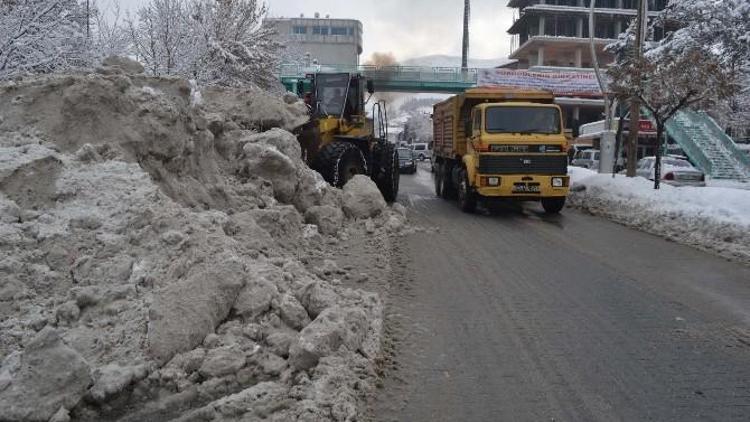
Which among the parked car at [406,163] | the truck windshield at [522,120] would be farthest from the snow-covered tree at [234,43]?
the truck windshield at [522,120]

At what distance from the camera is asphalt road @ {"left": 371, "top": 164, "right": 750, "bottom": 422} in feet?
15.2

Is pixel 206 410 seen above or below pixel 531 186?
below

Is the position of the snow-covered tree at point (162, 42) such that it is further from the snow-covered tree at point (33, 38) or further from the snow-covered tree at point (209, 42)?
A: the snow-covered tree at point (33, 38)

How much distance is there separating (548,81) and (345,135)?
35.6m

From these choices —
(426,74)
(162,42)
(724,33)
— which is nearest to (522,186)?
(162,42)

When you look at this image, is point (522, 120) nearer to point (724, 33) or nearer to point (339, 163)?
point (339, 163)

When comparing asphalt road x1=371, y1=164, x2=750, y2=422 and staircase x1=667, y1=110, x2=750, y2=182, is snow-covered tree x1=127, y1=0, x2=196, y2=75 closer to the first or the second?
asphalt road x1=371, y1=164, x2=750, y2=422

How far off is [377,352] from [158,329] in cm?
177

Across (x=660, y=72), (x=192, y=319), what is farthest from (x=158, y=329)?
(x=660, y=72)

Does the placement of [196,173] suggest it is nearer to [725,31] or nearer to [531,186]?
[531,186]

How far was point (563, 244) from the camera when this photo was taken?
1108cm

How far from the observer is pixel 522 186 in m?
14.3

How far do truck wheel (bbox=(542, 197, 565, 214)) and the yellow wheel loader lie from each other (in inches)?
152

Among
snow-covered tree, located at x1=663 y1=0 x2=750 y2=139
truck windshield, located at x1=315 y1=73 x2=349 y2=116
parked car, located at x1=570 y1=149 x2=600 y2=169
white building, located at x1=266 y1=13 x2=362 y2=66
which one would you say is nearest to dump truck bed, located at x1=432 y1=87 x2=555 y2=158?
truck windshield, located at x1=315 y1=73 x2=349 y2=116
